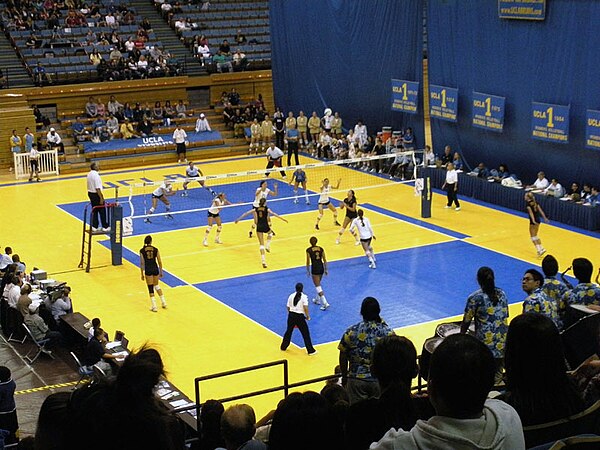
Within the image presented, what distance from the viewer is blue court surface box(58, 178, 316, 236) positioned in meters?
30.2

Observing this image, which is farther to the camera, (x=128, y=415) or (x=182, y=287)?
(x=182, y=287)

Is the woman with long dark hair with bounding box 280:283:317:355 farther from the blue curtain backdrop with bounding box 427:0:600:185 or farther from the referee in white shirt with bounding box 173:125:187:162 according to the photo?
the referee in white shirt with bounding box 173:125:187:162

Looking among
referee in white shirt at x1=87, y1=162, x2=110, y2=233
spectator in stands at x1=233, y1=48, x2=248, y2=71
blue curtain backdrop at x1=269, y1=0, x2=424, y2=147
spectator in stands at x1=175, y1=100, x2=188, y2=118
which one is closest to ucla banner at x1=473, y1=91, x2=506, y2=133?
blue curtain backdrop at x1=269, y1=0, x2=424, y2=147

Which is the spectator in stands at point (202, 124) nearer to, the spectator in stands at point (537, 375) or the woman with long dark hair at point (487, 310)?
the woman with long dark hair at point (487, 310)

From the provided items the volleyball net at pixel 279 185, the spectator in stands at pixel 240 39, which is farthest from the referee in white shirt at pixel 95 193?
the spectator in stands at pixel 240 39

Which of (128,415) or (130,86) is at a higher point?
(128,415)

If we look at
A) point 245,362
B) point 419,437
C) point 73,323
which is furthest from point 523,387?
point 73,323

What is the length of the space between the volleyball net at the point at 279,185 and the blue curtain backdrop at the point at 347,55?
2.16 m

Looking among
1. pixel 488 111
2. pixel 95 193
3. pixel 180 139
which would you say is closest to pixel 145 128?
pixel 180 139

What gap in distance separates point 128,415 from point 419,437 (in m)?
1.29

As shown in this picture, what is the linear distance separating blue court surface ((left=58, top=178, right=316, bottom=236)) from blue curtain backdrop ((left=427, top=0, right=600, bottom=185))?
20.5 ft

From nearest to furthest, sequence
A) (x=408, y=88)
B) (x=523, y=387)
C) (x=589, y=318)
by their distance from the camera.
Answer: (x=523, y=387)
(x=589, y=318)
(x=408, y=88)

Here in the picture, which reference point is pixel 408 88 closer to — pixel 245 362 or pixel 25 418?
pixel 245 362

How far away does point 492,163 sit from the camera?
33.8 m
